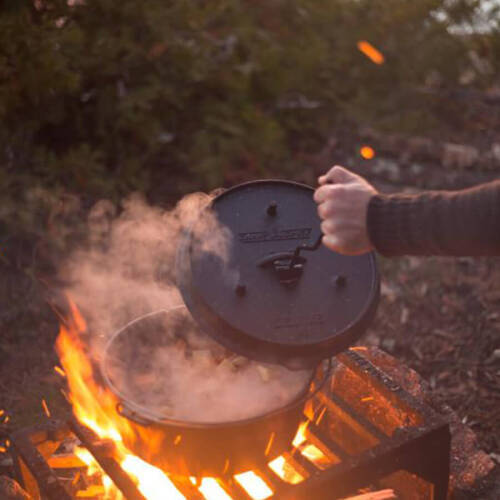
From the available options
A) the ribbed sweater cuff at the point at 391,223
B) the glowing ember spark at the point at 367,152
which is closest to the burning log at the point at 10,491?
the ribbed sweater cuff at the point at 391,223

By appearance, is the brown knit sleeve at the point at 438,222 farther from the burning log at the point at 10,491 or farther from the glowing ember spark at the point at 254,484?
the burning log at the point at 10,491

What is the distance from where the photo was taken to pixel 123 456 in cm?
245

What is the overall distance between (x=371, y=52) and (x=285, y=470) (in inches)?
231

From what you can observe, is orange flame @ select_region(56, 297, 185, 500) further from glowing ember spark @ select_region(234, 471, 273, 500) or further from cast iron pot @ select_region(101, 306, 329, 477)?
glowing ember spark @ select_region(234, 471, 273, 500)

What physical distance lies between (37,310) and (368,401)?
230cm

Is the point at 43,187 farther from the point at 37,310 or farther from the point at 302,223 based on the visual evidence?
the point at 302,223

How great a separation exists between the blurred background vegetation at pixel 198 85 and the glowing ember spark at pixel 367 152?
0.36 m

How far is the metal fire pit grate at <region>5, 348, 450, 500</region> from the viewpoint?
2270 mm

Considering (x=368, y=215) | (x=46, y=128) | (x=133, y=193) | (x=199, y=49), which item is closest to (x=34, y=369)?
(x=133, y=193)

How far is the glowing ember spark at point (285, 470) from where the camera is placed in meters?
2.63

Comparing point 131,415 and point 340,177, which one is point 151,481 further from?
point 340,177

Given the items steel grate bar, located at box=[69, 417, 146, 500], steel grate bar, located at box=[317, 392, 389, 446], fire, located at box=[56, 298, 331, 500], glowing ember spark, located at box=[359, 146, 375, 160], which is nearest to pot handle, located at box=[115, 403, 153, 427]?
fire, located at box=[56, 298, 331, 500]

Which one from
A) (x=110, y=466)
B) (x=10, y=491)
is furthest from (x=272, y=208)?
(x=10, y=491)

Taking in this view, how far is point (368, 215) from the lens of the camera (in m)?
1.97
